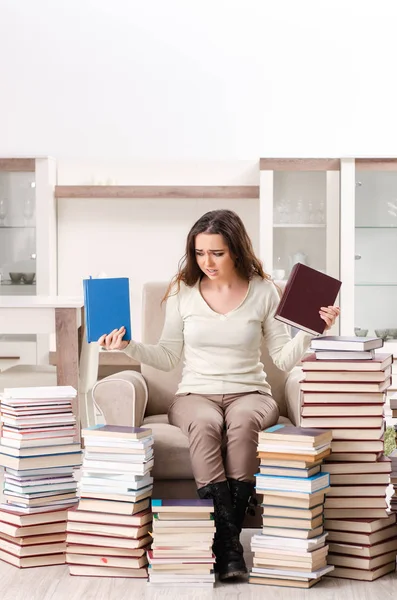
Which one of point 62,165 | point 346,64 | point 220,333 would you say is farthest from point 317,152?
point 220,333

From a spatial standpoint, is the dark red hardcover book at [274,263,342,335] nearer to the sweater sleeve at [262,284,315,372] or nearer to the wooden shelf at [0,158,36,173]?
the sweater sleeve at [262,284,315,372]

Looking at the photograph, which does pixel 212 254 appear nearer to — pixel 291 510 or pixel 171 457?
pixel 171 457

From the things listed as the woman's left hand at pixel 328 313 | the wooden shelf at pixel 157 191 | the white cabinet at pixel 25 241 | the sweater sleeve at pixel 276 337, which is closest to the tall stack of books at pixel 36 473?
the sweater sleeve at pixel 276 337

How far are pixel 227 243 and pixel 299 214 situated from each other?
7.48ft

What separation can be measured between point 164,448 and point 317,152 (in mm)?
3024

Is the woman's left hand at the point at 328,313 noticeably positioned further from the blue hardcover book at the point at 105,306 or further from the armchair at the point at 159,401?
the blue hardcover book at the point at 105,306

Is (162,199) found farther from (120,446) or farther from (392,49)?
(120,446)

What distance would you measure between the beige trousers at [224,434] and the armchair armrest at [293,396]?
13 cm

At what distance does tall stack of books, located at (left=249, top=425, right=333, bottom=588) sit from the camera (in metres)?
2.58

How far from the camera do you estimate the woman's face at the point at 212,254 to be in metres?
2.97

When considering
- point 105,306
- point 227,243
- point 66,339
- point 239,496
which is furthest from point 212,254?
point 66,339

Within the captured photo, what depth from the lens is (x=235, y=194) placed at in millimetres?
5391

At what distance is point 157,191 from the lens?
5.42 m

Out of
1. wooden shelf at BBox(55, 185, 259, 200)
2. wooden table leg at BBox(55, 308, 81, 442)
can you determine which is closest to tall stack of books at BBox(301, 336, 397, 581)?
wooden table leg at BBox(55, 308, 81, 442)
